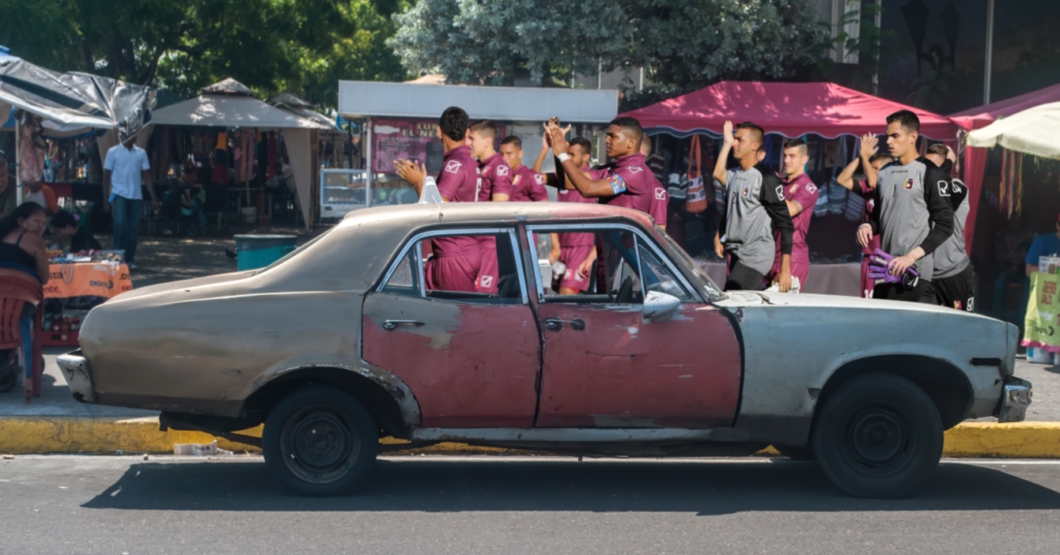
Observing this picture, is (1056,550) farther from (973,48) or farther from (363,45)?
(363,45)

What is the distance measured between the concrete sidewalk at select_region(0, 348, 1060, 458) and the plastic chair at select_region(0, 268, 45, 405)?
183 mm

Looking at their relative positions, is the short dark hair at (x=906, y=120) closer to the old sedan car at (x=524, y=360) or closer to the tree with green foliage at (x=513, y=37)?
the old sedan car at (x=524, y=360)

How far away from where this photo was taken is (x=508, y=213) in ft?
19.0

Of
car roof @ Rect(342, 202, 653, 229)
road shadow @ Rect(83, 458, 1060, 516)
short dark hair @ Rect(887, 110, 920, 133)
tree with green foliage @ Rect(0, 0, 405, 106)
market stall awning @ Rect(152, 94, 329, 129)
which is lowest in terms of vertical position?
road shadow @ Rect(83, 458, 1060, 516)

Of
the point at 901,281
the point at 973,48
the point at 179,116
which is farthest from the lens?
the point at 179,116

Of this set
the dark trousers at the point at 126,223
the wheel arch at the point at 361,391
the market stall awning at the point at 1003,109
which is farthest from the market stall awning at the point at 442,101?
the wheel arch at the point at 361,391

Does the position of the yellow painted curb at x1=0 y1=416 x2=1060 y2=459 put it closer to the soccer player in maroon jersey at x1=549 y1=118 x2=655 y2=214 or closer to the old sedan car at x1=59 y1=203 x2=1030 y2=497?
the old sedan car at x1=59 y1=203 x2=1030 y2=497

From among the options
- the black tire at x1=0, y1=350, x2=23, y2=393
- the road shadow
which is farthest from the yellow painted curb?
the black tire at x1=0, y1=350, x2=23, y2=393

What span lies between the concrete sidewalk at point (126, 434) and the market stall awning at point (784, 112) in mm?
4858

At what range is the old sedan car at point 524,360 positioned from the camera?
548 cm

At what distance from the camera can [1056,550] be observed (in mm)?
4988

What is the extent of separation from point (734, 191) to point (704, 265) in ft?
13.5

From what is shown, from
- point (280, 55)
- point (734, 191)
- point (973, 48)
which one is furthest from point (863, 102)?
point (280, 55)

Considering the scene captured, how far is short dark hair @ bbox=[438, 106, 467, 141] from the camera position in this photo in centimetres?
736
